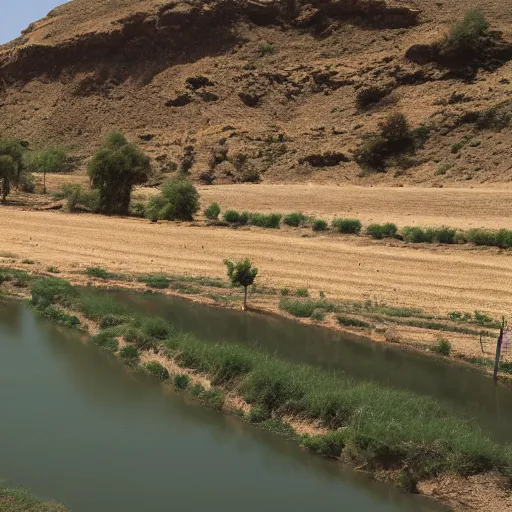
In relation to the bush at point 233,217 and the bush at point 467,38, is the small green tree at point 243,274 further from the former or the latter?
the bush at point 467,38

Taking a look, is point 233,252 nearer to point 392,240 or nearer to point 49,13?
point 392,240

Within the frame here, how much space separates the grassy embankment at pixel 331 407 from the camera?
37.4 ft

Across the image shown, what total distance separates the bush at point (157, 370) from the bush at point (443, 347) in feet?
21.9

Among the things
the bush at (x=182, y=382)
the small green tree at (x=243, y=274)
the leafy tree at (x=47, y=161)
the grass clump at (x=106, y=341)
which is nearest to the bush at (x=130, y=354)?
the grass clump at (x=106, y=341)

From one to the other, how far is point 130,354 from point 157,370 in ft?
4.15

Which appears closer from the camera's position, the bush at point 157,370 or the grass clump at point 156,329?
the bush at point 157,370

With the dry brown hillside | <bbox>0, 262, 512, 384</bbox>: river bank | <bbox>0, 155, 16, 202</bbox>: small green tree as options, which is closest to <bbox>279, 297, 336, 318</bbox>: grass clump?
<bbox>0, 262, 512, 384</bbox>: river bank

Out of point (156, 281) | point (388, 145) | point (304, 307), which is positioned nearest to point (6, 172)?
point (156, 281)

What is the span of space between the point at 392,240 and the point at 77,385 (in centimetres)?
1760

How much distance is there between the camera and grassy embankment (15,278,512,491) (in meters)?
11.4

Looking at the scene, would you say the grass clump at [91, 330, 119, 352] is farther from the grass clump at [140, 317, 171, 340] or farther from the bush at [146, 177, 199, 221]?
the bush at [146, 177, 199, 221]

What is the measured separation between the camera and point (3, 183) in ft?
140

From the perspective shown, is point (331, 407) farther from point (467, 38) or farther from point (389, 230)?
point (467, 38)

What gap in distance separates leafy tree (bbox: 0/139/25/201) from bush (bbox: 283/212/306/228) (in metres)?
17.1
